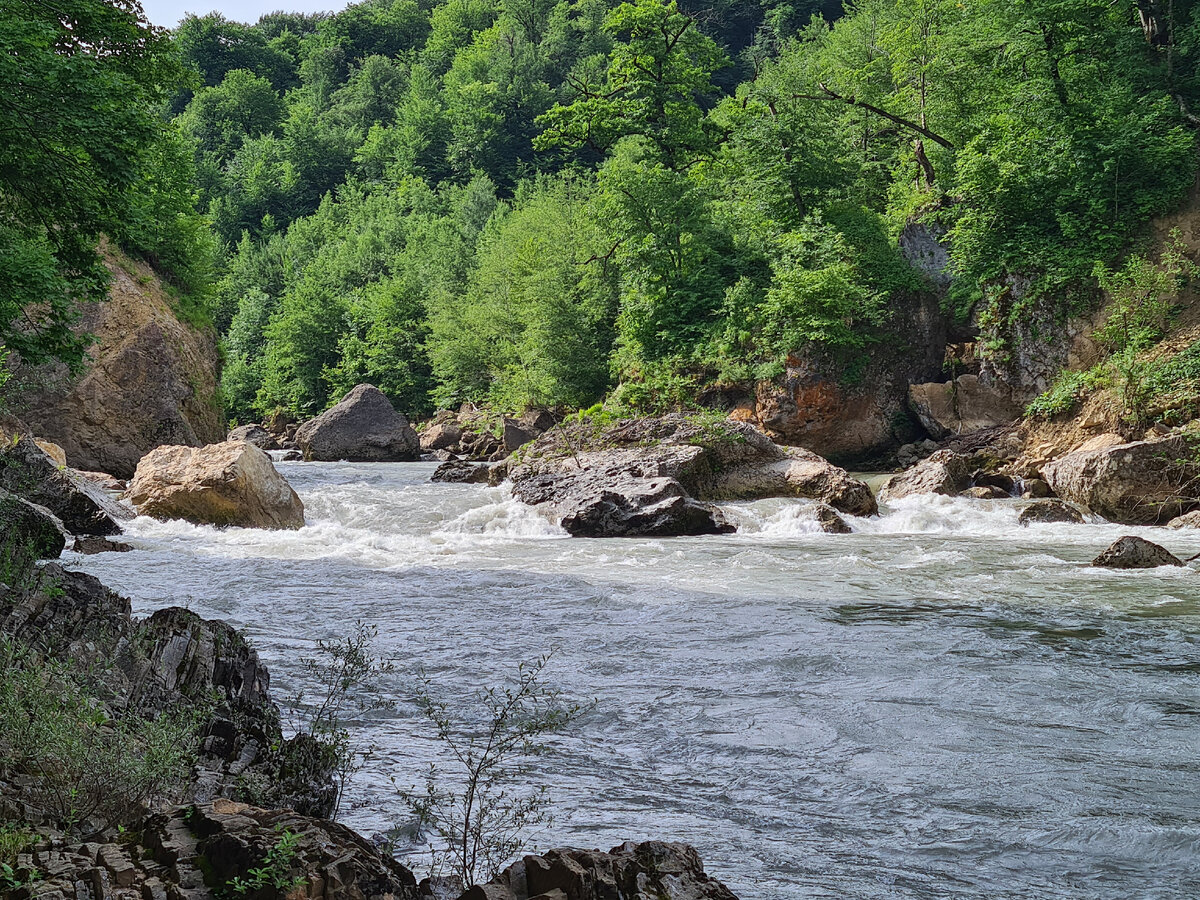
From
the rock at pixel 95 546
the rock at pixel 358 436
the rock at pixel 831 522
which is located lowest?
the rock at pixel 95 546

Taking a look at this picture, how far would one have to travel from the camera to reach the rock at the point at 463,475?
2334 cm

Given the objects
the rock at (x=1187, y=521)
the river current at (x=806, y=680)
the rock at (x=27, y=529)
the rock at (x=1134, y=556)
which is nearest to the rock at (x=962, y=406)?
the rock at (x=1187, y=521)

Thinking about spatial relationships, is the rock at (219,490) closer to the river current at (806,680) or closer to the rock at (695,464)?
the river current at (806,680)

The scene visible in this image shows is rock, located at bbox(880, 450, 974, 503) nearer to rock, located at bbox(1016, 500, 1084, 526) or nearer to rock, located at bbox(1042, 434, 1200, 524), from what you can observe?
rock, located at bbox(1016, 500, 1084, 526)

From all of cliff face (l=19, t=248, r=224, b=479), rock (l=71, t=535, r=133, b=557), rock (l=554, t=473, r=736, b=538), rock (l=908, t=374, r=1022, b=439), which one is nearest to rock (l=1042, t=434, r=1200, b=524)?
rock (l=908, t=374, r=1022, b=439)

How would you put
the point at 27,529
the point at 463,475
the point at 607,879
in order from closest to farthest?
the point at 607,879 → the point at 27,529 → the point at 463,475

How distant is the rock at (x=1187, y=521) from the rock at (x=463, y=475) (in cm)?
1440

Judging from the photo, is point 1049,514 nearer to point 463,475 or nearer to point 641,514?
point 641,514

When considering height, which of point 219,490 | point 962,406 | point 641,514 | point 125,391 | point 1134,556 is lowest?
point 1134,556

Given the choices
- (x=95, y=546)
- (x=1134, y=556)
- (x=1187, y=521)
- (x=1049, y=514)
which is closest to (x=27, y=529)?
(x=95, y=546)

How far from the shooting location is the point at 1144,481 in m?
16.4

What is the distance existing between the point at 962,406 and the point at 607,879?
22700 millimetres

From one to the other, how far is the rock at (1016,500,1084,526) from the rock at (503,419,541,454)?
55.3ft

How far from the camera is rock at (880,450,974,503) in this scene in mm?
18547
